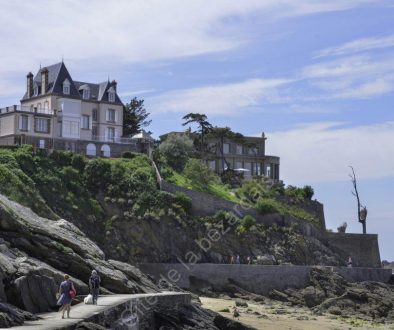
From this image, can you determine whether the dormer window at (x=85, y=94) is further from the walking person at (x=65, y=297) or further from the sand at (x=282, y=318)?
the walking person at (x=65, y=297)

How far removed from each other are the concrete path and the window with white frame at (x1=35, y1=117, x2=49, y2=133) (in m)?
34.0

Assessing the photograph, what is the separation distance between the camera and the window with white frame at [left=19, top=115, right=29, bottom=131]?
59.6 meters

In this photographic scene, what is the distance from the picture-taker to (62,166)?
178ft

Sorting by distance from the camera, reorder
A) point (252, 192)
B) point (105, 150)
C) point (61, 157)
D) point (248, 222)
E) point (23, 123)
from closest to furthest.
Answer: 1. point (61, 157)
2. point (248, 222)
3. point (23, 123)
4. point (105, 150)
5. point (252, 192)

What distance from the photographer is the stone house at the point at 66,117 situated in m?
59.8

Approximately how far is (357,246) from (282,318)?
79.6 ft

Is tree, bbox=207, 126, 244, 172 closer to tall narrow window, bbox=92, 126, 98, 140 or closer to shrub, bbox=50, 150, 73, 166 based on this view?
tall narrow window, bbox=92, 126, 98, 140

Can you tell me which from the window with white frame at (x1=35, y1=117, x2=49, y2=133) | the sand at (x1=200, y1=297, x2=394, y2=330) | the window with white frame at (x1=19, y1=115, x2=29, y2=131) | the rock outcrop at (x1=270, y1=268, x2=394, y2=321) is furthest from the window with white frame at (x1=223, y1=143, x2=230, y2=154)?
the sand at (x1=200, y1=297, x2=394, y2=330)

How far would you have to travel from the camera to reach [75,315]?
75.6 feet

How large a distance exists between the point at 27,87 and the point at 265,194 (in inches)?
783

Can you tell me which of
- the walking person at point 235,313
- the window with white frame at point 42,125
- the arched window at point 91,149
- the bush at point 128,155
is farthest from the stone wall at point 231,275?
the window with white frame at point 42,125

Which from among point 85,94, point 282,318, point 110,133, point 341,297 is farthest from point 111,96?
point 282,318

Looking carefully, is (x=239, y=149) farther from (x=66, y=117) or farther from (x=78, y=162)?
(x=78, y=162)

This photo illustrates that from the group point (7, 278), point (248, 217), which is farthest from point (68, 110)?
point (7, 278)
